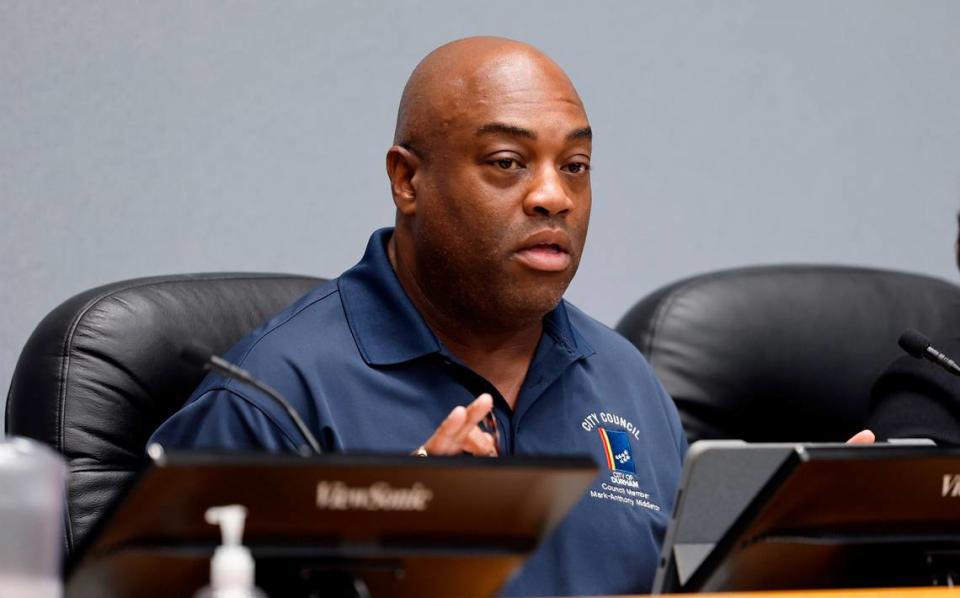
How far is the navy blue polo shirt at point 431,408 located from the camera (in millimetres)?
1638

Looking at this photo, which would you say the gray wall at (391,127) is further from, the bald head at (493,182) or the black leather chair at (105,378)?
the bald head at (493,182)

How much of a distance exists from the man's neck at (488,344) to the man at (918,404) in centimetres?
64

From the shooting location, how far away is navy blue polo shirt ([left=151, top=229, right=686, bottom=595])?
5.37 feet

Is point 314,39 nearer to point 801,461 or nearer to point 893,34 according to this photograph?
point 893,34

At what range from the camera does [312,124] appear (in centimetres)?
237

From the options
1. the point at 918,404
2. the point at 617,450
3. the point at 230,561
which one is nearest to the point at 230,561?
the point at 230,561

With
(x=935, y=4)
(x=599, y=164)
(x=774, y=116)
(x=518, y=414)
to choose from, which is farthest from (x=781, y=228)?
(x=518, y=414)

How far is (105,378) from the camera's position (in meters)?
1.75

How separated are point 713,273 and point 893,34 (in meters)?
0.85

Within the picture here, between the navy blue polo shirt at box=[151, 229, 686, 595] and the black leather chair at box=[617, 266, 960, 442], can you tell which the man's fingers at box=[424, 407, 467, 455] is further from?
the black leather chair at box=[617, 266, 960, 442]

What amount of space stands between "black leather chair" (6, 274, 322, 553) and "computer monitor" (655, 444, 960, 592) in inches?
30.0

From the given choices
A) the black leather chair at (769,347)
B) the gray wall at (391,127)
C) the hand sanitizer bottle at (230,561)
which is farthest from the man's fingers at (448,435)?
the gray wall at (391,127)

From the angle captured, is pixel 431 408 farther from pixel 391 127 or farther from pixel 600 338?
pixel 391 127

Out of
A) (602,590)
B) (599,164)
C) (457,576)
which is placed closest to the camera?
(457,576)
